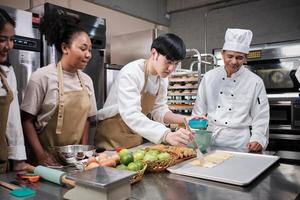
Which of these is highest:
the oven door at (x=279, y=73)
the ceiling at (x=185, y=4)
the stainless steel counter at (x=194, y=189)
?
the ceiling at (x=185, y=4)

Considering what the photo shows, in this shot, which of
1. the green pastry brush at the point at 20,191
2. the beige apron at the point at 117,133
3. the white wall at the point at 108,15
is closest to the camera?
the green pastry brush at the point at 20,191

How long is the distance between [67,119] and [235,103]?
1.14 m

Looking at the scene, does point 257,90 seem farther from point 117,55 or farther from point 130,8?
point 130,8

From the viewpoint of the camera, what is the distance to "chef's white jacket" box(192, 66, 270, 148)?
1913 millimetres

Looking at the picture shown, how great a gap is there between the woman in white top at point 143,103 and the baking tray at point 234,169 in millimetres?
182

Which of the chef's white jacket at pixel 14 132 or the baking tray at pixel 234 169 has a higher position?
the chef's white jacket at pixel 14 132

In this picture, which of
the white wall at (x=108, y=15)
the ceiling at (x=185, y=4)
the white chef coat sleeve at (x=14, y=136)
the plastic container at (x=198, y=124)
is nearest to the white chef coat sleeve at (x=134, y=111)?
the plastic container at (x=198, y=124)

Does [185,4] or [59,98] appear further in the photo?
[185,4]

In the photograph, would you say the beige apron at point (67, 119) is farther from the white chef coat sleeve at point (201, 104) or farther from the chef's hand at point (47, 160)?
the white chef coat sleeve at point (201, 104)

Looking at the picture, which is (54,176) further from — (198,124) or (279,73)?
(279,73)

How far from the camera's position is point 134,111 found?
4.81 feet

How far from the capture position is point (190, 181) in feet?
3.43

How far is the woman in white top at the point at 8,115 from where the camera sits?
1.14 metres

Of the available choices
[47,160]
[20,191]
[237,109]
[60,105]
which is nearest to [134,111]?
[60,105]
